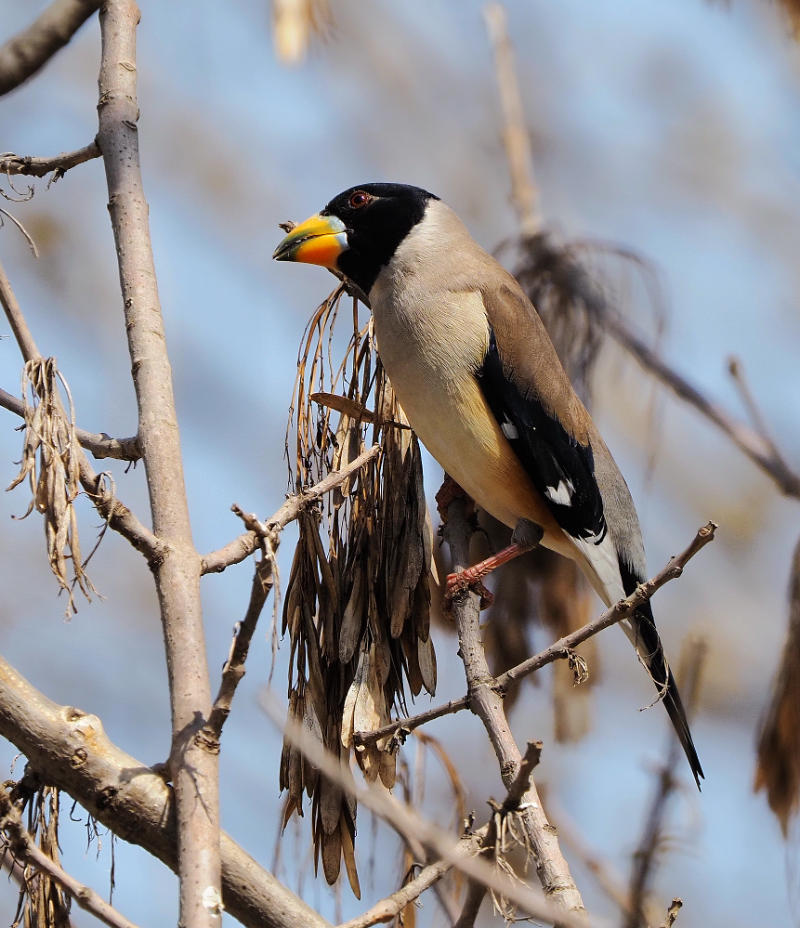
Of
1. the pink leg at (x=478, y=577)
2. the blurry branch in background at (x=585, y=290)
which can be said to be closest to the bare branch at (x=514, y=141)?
the blurry branch in background at (x=585, y=290)

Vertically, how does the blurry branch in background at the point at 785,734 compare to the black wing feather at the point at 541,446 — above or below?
below

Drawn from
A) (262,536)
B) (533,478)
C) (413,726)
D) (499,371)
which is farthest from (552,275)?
(262,536)

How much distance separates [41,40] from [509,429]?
1972 mm

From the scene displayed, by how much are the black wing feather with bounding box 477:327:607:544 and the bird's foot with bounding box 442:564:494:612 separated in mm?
419

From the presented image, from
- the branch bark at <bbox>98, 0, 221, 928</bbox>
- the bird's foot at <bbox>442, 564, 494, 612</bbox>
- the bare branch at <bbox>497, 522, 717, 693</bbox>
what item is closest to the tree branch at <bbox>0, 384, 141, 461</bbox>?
the branch bark at <bbox>98, 0, 221, 928</bbox>

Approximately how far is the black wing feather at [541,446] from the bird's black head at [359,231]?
1.95ft

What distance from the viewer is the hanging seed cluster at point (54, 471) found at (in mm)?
2004

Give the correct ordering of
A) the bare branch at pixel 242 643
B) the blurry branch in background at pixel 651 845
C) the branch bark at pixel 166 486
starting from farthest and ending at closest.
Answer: the branch bark at pixel 166 486 < the bare branch at pixel 242 643 < the blurry branch in background at pixel 651 845

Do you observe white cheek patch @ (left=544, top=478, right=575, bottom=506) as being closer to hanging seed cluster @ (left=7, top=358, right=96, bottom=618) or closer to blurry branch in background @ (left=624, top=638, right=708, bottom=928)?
hanging seed cluster @ (left=7, top=358, right=96, bottom=618)

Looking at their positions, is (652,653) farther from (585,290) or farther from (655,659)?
(585,290)

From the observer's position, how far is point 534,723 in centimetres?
520

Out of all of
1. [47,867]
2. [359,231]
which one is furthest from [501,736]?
[359,231]

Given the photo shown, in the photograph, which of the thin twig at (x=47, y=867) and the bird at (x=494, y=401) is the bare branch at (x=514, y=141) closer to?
the bird at (x=494, y=401)

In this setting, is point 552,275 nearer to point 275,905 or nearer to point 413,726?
point 413,726
